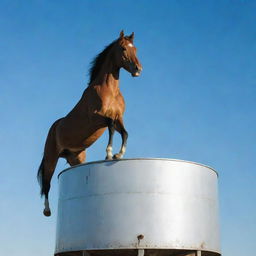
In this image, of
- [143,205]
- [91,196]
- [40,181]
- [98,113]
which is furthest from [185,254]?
[40,181]

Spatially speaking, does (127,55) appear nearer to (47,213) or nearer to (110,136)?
(110,136)

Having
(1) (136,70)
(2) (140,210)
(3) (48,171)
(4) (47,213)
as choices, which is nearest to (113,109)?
(1) (136,70)

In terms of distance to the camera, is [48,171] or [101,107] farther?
[48,171]

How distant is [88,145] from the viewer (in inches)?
573

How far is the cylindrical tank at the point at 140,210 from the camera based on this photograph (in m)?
10.8

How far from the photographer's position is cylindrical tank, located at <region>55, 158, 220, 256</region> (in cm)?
1077

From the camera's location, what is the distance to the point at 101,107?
13.3 metres

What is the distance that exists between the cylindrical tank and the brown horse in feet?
4.89

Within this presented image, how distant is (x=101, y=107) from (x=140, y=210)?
3.53 meters

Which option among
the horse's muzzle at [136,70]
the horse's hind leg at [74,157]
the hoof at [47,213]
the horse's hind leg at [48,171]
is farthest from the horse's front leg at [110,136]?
the hoof at [47,213]

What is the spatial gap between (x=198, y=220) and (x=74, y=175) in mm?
3105

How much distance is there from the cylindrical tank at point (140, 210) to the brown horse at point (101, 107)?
58.7 inches

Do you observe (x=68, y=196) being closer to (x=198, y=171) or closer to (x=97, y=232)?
(x=97, y=232)

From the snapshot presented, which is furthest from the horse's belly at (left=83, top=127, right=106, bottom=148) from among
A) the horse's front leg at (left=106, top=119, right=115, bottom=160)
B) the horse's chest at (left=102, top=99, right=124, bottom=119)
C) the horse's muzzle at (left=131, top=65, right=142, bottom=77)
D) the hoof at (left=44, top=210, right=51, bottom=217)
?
the hoof at (left=44, top=210, right=51, bottom=217)
